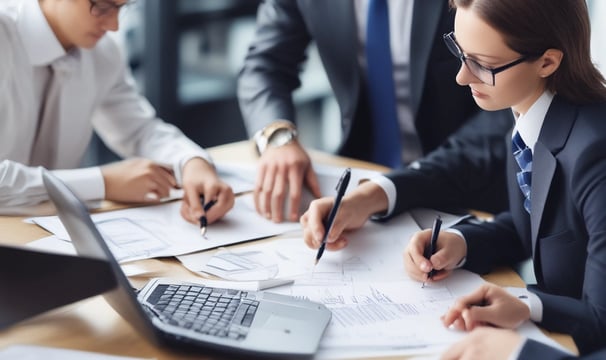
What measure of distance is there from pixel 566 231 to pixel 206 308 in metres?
0.64

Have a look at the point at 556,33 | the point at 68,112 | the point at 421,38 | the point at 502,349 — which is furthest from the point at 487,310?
the point at 68,112

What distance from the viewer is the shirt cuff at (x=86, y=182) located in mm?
1664

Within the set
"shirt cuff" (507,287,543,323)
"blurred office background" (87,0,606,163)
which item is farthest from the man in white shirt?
"blurred office background" (87,0,606,163)

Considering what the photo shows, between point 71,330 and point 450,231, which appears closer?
point 71,330

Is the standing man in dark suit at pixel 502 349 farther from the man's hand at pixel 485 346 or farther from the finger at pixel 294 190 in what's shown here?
the finger at pixel 294 190

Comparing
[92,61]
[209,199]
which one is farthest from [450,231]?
[92,61]

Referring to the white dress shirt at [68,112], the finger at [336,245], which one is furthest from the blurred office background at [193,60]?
the finger at [336,245]

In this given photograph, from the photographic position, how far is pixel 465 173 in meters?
1.84

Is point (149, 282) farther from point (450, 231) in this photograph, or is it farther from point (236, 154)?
point (236, 154)

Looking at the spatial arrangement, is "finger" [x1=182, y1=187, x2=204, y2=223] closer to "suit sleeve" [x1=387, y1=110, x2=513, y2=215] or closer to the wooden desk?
the wooden desk

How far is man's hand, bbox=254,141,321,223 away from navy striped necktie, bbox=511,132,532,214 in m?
0.48

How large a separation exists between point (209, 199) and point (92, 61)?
57 centimetres

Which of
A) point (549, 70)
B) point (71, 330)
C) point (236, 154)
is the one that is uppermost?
point (549, 70)

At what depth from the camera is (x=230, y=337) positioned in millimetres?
1104
